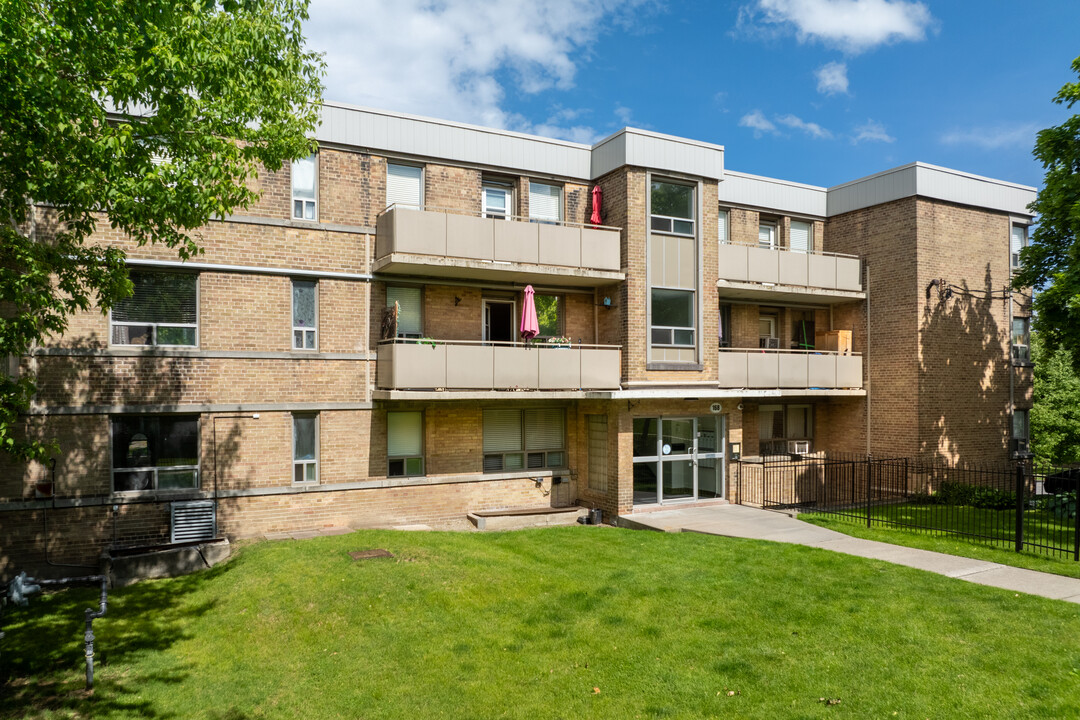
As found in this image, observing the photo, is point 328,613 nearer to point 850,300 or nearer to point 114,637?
point 114,637

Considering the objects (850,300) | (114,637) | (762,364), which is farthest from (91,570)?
(850,300)

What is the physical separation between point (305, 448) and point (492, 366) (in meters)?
4.50

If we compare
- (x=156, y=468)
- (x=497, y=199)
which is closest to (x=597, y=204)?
(x=497, y=199)

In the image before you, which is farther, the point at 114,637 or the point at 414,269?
the point at 414,269

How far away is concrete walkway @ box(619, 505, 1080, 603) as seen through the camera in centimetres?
1103

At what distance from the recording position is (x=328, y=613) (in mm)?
10367

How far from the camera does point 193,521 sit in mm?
14344

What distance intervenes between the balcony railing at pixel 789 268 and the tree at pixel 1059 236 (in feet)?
14.9

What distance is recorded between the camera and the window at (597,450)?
17.8 m

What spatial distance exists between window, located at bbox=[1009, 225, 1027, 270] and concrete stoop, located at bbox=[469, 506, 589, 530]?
1604cm

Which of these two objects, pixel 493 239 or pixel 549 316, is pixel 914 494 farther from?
pixel 493 239

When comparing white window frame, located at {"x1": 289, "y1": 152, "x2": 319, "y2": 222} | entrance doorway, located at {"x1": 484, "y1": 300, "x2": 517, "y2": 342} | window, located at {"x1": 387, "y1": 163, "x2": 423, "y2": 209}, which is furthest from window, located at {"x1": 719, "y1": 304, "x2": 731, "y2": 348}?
white window frame, located at {"x1": 289, "y1": 152, "x2": 319, "y2": 222}

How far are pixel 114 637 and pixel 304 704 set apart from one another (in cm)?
394

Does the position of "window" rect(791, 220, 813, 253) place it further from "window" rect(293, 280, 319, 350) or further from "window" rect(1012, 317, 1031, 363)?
"window" rect(293, 280, 319, 350)
